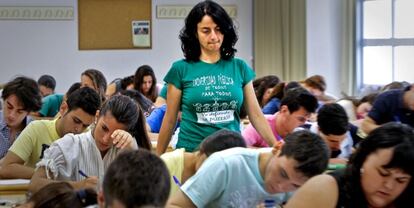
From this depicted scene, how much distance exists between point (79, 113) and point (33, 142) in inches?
10.9

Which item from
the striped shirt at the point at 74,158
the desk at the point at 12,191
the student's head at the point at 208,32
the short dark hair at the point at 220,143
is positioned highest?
the student's head at the point at 208,32

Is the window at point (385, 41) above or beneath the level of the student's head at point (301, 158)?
above

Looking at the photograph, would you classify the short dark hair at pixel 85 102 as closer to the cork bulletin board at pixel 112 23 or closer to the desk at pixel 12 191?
the desk at pixel 12 191

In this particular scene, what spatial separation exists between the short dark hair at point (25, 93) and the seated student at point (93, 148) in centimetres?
100

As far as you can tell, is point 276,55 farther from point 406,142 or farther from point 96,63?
point 406,142

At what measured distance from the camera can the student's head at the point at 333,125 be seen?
401 centimetres

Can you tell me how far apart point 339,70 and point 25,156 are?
6.69 metres

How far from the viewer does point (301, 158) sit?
2215mm

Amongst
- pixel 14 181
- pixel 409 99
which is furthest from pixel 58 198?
pixel 409 99

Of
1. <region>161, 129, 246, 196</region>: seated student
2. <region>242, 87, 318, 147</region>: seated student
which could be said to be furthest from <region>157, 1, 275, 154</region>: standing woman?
<region>242, 87, 318, 147</region>: seated student

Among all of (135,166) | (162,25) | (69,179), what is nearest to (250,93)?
(69,179)

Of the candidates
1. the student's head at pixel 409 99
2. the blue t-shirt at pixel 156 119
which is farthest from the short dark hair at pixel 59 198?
the blue t-shirt at pixel 156 119

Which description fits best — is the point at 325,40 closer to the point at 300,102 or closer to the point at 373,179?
the point at 300,102

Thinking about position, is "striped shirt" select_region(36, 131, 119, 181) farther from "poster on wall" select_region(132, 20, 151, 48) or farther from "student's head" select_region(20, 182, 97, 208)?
"poster on wall" select_region(132, 20, 151, 48)
